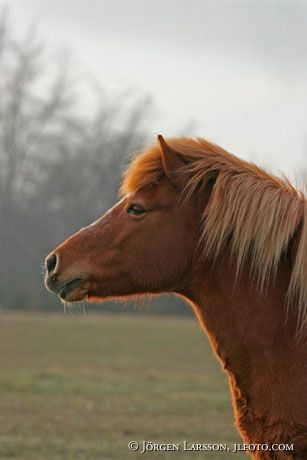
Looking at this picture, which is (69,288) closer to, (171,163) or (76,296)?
(76,296)

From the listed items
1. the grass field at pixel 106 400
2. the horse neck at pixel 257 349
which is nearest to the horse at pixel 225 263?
the horse neck at pixel 257 349

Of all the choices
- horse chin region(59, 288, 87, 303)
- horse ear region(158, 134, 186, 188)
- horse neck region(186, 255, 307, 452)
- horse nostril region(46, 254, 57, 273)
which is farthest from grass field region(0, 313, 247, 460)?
→ horse ear region(158, 134, 186, 188)

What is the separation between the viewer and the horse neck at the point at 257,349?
4094 mm

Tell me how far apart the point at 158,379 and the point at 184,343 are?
11464 millimetres

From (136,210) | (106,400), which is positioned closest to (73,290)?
(136,210)

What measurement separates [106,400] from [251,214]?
32.1 feet

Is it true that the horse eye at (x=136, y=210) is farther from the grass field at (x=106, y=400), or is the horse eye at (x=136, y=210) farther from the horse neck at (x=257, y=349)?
the grass field at (x=106, y=400)

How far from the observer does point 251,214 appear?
4.32 metres

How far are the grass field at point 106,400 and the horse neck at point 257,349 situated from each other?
4.57 metres

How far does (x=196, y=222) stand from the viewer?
4.46 m

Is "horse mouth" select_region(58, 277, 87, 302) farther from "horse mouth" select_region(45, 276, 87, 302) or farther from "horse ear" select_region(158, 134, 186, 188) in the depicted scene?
"horse ear" select_region(158, 134, 186, 188)

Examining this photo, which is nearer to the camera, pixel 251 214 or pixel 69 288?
pixel 251 214

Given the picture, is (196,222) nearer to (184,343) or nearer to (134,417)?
(134,417)

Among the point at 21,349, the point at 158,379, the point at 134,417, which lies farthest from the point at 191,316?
the point at 134,417
